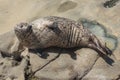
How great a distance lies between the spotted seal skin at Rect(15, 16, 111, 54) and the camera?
25.1 feet

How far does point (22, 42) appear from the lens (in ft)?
25.4

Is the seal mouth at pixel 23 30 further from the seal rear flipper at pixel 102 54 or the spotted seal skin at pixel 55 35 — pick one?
the seal rear flipper at pixel 102 54

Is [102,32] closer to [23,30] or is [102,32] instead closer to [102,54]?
[102,54]

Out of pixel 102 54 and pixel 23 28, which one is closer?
pixel 23 28

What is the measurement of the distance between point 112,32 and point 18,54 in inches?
102

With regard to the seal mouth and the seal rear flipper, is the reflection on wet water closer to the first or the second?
the seal rear flipper

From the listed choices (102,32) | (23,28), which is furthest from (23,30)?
(102,32)

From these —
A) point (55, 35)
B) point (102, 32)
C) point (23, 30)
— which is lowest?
point (102, 32)

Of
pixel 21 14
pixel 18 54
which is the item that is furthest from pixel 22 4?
pixel 18 54

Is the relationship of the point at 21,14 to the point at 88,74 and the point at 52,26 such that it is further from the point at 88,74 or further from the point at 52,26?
the point at 88,74

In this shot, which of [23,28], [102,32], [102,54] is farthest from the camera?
[102,32]

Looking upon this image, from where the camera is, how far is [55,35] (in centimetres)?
776

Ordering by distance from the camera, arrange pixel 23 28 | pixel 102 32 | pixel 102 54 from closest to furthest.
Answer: pixel 23 28 → pixel 102 54 → pixel 102 32

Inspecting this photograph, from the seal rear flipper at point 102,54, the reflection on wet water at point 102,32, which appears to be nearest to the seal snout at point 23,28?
the seal rear flipper at point 102,54
